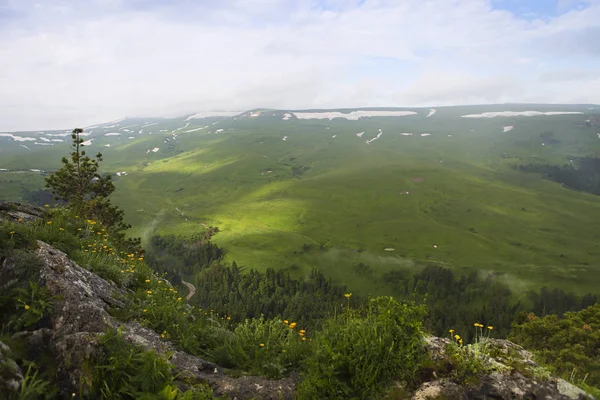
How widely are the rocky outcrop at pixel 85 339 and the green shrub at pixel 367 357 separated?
40.1 inches

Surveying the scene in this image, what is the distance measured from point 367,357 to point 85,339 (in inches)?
239

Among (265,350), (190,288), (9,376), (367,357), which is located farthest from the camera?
(190,288)

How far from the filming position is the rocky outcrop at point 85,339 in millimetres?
6906

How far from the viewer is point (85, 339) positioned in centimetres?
712

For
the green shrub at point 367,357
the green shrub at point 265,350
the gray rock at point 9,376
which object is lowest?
the green shrub at point 265,350

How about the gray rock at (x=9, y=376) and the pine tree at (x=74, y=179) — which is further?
the pine tree at (x=74, y=179)

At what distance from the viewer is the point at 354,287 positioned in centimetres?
14238

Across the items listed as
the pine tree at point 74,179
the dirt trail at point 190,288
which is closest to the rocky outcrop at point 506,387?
the pine tree at point 74,179

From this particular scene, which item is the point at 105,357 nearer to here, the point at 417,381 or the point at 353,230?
the point at 417,381

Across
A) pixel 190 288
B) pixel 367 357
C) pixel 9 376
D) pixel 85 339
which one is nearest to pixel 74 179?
pixel 85 339

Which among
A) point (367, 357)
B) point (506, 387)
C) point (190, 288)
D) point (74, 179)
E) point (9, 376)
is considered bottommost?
point (190, 288)

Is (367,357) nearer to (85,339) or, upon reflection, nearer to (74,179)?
(85,339)

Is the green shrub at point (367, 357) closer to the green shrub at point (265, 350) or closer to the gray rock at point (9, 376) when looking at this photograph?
the green shrub at point (265, 350)

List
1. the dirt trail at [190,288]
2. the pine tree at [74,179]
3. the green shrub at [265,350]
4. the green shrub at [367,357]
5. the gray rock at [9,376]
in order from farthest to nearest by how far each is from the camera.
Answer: the dirt trail at [190,288], the pine tree at [74,179], the green shrub at [265,350], the green shrub at [367,357], the gray rock at [9,376]
